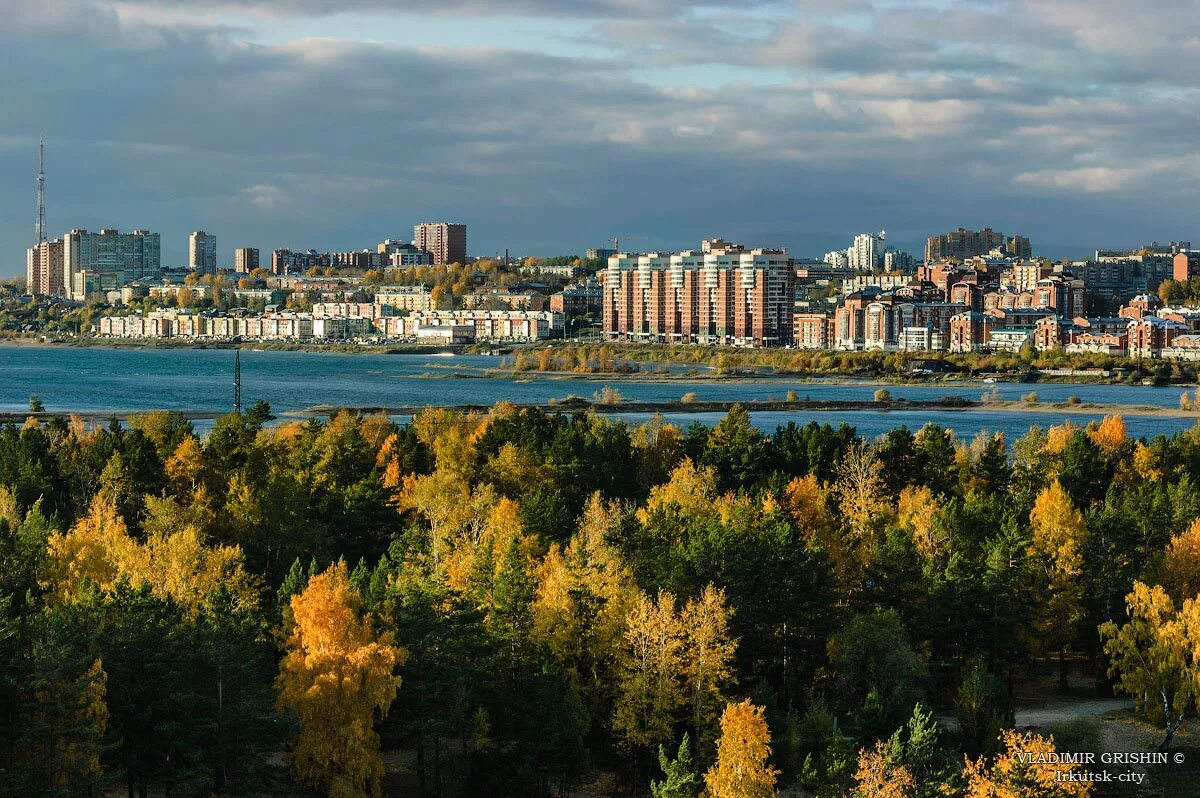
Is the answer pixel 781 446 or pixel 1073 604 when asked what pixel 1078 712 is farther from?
pixel 781 446

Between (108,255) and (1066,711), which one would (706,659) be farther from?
(108,255)

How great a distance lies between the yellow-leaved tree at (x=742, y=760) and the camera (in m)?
9.44

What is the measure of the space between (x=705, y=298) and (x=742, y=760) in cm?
7056

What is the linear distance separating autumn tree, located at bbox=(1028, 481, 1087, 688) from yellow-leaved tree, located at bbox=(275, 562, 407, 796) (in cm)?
607

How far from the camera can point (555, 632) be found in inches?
456

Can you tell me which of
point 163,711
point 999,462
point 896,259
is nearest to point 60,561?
point 163,711

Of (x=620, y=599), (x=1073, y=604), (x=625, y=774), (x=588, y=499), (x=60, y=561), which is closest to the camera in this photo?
(x=625, y=774)

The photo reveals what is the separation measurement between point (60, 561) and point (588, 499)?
6685mm

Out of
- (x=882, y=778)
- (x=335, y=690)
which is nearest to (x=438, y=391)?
(x=335, y=690)

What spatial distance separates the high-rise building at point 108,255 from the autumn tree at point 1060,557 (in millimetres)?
130309

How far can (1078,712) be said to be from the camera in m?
12.4

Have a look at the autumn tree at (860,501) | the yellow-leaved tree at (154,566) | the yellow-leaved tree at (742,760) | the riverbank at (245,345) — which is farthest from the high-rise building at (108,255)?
the yellow-leaved tree at (742,760)

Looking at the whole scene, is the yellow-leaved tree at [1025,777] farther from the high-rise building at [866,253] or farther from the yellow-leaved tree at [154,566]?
the high-rise building at [866,253]

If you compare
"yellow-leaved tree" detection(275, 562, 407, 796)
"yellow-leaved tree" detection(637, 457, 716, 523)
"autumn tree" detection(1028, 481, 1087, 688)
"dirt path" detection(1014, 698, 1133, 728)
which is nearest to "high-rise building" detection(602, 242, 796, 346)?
"yellow-leaved tree" detection(637, 457, 716, 523)
